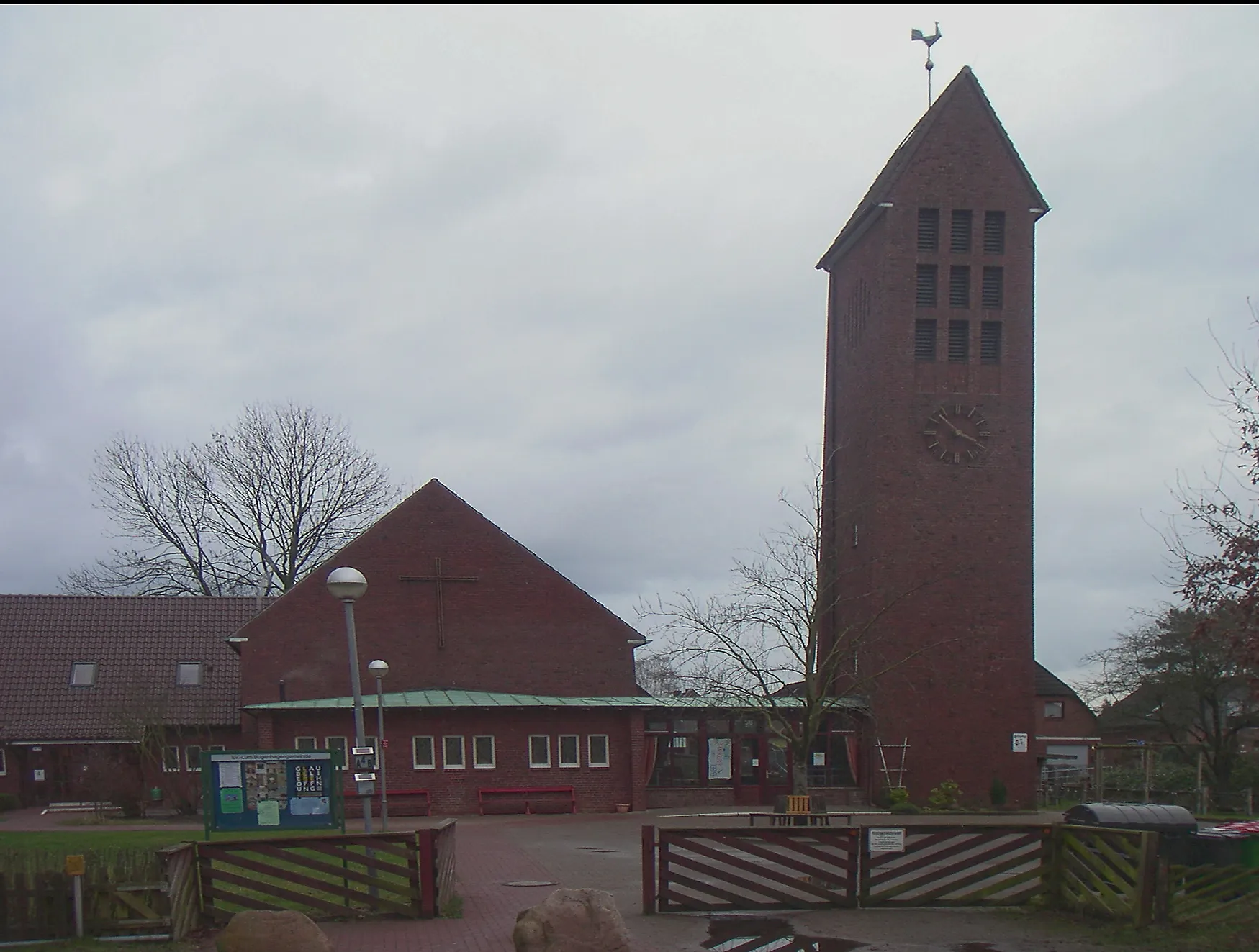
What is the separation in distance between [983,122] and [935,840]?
1239 inches

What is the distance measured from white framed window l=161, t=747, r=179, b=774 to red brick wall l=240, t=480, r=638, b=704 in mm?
3102

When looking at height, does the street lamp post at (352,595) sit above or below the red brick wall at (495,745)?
above

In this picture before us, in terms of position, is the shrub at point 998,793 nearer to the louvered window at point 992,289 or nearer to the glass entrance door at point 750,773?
the glass entrance door at point 750,773

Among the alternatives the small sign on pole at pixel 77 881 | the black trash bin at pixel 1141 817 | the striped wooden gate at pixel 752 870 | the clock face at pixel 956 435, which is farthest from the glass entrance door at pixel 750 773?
the small sign on pole at pixel 77 881

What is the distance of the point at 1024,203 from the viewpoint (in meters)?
42.4

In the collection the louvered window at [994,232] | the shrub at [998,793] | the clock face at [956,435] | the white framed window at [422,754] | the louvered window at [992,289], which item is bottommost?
the shrub at [998,793]

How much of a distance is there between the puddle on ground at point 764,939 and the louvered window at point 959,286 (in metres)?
30.0

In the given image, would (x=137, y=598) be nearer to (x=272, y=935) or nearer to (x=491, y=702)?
(x=491, y=702)

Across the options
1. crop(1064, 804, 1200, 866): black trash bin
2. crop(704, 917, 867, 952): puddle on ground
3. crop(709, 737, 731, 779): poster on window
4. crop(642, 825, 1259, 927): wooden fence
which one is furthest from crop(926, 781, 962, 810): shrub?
crop(704, 917, 867, 952): puddle on ground

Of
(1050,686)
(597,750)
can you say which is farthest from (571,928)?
(1050,686)

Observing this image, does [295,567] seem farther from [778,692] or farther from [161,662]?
[778,692]

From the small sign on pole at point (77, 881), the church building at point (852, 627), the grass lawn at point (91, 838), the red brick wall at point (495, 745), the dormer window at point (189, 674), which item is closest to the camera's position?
the small sign on pole at point (77, 881)

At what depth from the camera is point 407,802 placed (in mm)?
37156

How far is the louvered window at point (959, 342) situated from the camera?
138 ft
